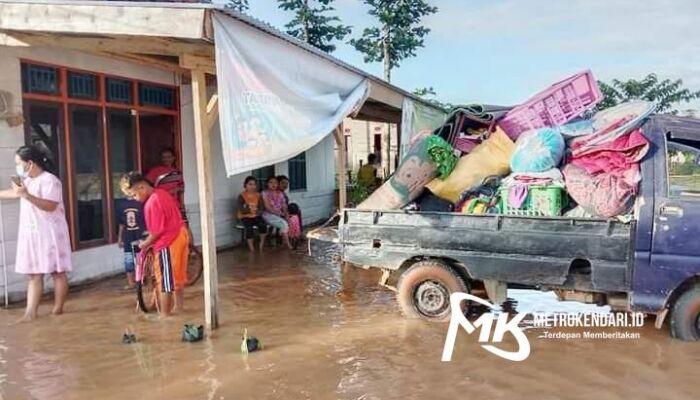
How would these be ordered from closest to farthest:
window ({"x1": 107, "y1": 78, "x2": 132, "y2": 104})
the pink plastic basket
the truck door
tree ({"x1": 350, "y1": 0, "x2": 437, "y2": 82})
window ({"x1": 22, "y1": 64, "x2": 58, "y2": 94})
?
1. the truck door
2. the pink plastic basket
3. window ({"x1": 22, "y1": 64, "x2": 58, "y2": 94})
4. window ({"x1": 107, "y1": 78, "x2": 132, "y2": 104})
5. tree ({"x1": 350, "y1": 0, "x2": 437, "y2": 82})

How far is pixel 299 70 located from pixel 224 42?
1154 millimetres

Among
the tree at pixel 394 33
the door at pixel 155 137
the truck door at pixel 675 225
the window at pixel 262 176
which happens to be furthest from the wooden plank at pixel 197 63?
the tree at pixel 394 33

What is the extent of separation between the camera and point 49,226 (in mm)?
5973

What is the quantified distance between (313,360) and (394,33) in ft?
67.9

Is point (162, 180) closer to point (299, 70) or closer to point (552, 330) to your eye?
point (299, 70)

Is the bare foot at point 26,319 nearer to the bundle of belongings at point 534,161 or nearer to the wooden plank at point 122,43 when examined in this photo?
the wooden plank at point 122,43

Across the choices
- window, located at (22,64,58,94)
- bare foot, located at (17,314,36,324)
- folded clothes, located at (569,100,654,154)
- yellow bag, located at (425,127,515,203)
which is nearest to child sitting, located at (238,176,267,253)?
window, located at (22,64,58,94)

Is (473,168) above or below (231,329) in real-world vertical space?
above

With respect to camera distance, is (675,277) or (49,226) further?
(49,226)

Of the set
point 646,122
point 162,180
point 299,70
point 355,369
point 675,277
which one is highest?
point 299,70

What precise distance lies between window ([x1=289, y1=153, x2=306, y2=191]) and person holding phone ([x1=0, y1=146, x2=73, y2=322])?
7788mm

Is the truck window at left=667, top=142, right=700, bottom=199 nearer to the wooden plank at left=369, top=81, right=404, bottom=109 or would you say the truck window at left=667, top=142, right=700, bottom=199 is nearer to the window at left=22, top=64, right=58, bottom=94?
the wooden plank at left=369, top=81, right=404, bottom=109

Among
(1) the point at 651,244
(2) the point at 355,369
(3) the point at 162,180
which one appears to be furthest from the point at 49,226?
(1) the point at 651,244

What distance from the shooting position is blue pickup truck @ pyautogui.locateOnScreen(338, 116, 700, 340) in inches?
193
